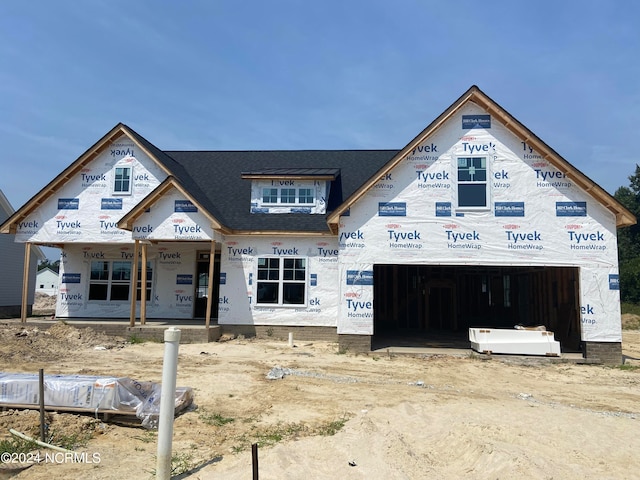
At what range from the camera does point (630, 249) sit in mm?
55625

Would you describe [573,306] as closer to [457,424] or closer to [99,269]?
[457,424]

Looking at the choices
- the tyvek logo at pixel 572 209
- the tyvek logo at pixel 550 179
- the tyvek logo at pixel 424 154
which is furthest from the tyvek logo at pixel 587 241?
the tyvek logo at pixel 424 154

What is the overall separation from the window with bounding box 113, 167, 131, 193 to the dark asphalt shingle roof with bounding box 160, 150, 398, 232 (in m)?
1.45

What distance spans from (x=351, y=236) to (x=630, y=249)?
56.2 meters

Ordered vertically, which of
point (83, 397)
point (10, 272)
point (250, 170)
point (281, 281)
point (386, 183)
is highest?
point (250, 170)

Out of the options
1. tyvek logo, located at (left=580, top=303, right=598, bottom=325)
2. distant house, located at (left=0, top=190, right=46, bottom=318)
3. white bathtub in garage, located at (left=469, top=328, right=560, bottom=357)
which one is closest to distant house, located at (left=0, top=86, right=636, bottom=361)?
tyvek logo, located at (left=580, top=303, right=598, bottom=325)

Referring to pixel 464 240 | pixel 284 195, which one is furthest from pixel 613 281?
pixel 284 195

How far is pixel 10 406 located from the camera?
270 inches

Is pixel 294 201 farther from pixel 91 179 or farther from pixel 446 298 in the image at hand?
pixel 446 298

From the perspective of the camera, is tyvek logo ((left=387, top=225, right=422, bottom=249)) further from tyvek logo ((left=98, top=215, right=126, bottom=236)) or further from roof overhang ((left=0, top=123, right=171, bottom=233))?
tyvek logo ((left=98, top=215, right=126, bottom=236))

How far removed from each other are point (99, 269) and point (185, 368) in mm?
10930

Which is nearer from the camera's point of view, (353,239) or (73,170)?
(353,239)

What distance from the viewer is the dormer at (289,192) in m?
18.4

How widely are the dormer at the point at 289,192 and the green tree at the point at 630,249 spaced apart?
105 feet
